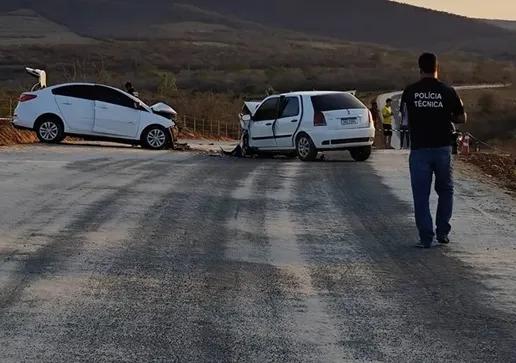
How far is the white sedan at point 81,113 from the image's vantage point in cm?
2520

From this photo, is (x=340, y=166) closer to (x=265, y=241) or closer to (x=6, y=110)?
(x=265, y=241)

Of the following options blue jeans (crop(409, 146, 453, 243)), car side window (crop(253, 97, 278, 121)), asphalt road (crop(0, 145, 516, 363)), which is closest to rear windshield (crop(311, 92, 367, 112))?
car side window (crop(253, 97, 278, 121))

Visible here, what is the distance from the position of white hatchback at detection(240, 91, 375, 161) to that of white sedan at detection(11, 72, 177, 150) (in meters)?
4.06

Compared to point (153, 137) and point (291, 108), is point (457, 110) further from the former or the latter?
point (153, 137)

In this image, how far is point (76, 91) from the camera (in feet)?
83.1

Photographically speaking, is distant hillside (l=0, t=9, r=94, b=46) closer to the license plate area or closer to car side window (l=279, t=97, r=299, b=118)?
car side window (l=279, t=97, r=299, b=118)

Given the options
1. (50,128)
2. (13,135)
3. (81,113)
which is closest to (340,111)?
(81,113)

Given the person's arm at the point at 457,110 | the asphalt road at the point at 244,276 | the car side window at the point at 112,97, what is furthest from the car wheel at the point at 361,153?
the person's arm at the point at 457,110

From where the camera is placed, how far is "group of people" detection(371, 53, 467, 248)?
34.4 ft

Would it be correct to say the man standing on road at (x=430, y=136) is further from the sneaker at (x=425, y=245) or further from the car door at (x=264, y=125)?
A: the car door at (x=264, y=125)

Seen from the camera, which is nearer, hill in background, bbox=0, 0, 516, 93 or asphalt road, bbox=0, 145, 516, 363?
asphalt road, bbox=0, 145, 516, 363

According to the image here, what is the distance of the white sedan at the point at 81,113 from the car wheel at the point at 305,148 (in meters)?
5.29

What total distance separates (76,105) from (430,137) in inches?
629

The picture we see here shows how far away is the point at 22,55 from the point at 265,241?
12085 cm
